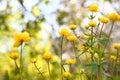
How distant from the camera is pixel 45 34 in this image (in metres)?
6.25

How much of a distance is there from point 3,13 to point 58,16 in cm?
105

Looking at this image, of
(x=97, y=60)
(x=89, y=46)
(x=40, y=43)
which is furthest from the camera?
(x=40, y=43)

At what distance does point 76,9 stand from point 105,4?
47.8 inches

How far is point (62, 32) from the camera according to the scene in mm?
1452

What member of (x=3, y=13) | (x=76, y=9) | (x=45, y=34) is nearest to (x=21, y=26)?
(x=3, y=13)

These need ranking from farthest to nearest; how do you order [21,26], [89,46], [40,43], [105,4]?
1. [40,43]
2. [21,26]
3. [105,4]
4. [89,46]

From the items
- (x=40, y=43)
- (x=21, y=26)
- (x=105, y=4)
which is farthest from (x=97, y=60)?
(x=40, y=43)

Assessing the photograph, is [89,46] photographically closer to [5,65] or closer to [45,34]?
[5,65]

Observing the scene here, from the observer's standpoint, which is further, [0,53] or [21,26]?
[21,26]

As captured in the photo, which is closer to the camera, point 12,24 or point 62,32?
point 62,32

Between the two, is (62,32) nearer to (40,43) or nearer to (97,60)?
(97,60)

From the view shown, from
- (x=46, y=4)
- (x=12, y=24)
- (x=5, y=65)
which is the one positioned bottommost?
(x=5, y=65)

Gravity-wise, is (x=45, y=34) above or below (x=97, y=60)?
below

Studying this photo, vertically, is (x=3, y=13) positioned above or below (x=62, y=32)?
below
